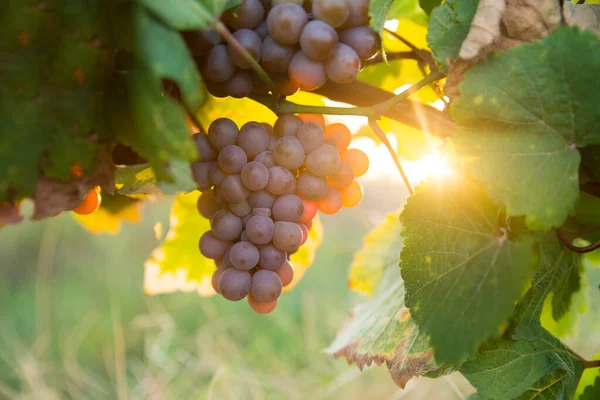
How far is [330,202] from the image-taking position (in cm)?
52

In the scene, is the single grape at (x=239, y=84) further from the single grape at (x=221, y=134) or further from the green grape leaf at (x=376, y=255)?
the green grape leaf at (x=376, y=255)

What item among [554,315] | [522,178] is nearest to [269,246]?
[522,178]

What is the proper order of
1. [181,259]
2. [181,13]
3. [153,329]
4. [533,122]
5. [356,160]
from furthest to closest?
[153,329] → [181,259] → [356,160] → [533,122] → [181,13]

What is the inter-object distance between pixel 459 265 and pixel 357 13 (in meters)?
0.21

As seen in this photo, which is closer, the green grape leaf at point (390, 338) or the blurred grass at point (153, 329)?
the green grape leaf at point (390, 338)

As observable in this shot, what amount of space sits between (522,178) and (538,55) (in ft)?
0.29

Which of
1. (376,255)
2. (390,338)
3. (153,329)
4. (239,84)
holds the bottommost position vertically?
(153,329)

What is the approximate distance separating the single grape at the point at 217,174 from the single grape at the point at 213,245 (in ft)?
0.16

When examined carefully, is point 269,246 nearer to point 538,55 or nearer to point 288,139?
point 288,139

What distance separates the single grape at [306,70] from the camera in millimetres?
434

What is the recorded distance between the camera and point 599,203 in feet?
1.68

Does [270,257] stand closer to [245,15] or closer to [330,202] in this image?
[330,202]

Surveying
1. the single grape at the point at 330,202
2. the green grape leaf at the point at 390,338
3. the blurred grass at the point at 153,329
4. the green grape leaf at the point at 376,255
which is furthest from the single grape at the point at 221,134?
the blurred grass at the point at 153,329

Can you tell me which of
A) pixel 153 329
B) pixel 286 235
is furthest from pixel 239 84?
pixel 153 329
